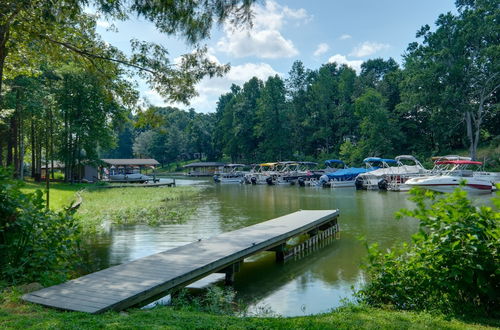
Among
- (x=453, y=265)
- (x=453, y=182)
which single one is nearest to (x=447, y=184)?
(x=453, y=182)

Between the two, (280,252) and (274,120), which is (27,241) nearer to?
(280,252)

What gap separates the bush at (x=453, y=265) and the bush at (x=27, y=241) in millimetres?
5678

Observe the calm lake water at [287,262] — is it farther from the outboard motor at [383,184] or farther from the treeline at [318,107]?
the outboard motor at [383,184]

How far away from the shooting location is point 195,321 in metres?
4.85

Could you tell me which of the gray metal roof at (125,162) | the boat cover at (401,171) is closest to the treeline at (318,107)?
the gray metal roof at (125,162)

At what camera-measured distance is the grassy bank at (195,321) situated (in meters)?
4.52

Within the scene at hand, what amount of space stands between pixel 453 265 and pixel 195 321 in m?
3.41

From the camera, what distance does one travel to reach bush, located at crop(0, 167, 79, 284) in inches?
272

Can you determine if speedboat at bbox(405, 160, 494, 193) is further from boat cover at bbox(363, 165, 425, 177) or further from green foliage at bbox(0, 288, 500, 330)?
green foliage at bbox(0, 288, 500, 330)

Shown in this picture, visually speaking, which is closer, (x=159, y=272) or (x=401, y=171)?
(x=159, y=272)

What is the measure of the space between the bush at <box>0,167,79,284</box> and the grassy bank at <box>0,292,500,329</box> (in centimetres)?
152

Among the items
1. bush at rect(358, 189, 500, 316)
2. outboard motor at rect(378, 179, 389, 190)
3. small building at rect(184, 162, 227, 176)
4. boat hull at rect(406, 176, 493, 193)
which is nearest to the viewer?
bush at rect(358, 189, 500, 316)

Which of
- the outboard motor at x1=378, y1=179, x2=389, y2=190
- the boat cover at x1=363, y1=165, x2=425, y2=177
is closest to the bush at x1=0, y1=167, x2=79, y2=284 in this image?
the outboard motor at x1=378, y1=179, x2=389, y2=190

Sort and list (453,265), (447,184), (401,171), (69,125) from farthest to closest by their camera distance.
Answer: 1. (69,125)
2. (401,171)
3. (447,184)
4. (453,265)
